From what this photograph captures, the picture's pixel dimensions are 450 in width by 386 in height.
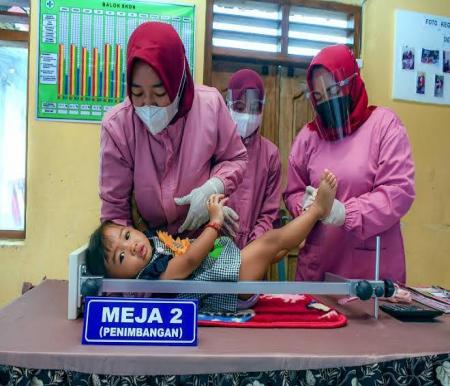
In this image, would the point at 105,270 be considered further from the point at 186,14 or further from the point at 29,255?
the point at 186,14

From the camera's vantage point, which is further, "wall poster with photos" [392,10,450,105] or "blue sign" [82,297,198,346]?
"wall poster with photos" [392,10,450,105]

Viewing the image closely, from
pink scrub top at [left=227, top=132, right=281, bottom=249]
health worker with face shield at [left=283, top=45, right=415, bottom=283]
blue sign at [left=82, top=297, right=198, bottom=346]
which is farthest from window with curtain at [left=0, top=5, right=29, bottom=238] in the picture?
blue sign at [left=82, top=297, right=198, bottom=346]

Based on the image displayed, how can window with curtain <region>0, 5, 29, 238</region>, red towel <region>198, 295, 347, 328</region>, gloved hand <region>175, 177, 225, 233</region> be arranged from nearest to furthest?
red towel <region>198, 295, 347, 328</region> → gloved hand <region>175, 177, 225, 233</region> → window with curtain <region>0, 5, 29, 238</region>

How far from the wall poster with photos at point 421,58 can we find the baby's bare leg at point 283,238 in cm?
172

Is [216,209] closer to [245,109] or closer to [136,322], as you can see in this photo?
[136,322]

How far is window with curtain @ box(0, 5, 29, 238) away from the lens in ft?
8.06

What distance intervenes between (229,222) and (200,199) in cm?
12

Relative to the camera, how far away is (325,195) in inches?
46.1

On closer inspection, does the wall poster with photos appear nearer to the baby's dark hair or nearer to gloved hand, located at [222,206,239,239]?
gloved hand, located at [222,206,239,239]

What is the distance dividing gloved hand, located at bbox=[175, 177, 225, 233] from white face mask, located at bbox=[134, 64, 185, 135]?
20 cm

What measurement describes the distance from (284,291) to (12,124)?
7.15 feet

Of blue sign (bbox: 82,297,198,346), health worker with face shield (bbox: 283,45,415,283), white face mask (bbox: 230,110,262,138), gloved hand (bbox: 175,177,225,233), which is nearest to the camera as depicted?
blue sign (bbox: 82,297,198,346)

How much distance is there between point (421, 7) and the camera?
2652 mm

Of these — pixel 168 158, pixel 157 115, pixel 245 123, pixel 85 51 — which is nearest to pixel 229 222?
pixel 168 158
